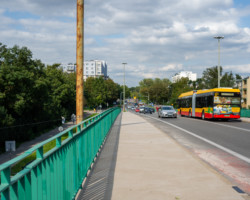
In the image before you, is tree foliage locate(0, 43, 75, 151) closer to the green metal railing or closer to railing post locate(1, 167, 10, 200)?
the green metal railing

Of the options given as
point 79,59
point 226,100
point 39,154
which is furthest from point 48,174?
point 226,100

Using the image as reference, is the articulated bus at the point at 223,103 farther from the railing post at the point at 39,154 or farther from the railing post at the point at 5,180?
the railing post at the point at 5,180

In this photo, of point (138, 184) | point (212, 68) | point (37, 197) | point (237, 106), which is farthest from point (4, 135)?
point (212, 68)

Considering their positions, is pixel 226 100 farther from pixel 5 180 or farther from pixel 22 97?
pixel 5 180

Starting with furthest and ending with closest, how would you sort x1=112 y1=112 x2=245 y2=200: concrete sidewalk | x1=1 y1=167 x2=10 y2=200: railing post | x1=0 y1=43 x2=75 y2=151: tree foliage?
x1=0 y1=43 x2=75 y2=151: tree foliage
x1=112 y1=112 x2=245 y2=200: concrete sidewalk
x1=1 y1=167 x2=10 y2=200: railing post

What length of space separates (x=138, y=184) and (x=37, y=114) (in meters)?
32.7

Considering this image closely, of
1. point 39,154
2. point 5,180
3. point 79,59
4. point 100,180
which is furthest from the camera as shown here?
point 79,59

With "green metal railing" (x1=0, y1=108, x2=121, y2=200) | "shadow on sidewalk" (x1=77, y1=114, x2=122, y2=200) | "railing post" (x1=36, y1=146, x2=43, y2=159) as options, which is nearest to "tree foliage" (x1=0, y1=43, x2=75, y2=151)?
"shadow on sidewalk" (x1=77, y1=114, x2=122, y2=200)

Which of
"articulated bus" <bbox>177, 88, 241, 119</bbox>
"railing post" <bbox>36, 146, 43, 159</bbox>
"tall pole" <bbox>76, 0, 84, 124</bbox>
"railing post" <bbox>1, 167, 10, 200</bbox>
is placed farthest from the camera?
"articulated bus" <bbox>177, 88, 241, 119</bbox>

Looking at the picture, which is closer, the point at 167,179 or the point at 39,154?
the point at 39,154

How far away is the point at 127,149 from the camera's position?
10.3 meters

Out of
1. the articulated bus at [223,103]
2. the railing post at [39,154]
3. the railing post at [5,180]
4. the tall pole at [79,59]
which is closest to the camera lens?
the railing post at [5,180]

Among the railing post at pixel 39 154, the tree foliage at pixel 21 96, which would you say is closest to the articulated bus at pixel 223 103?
the tree foliage at pixel 21 96

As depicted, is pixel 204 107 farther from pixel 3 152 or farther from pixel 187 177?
pixel 187 177
